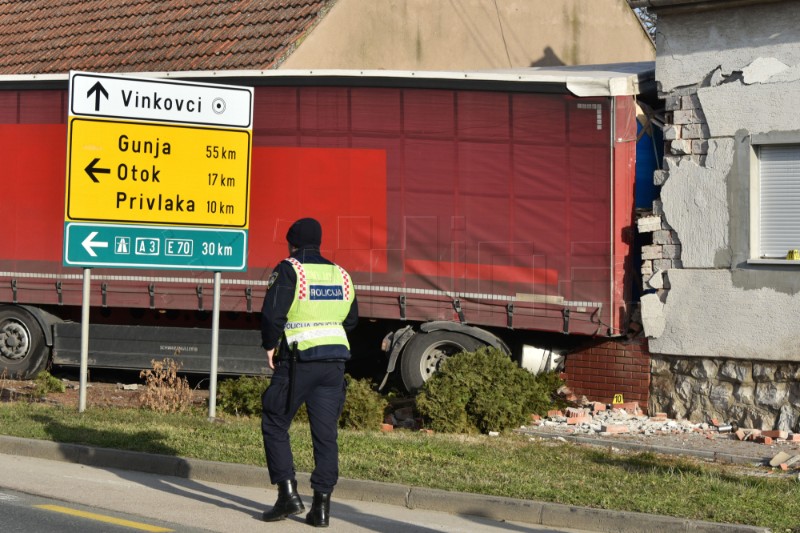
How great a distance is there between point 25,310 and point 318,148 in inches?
191

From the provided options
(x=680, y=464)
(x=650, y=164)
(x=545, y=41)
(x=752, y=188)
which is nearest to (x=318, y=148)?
(x=650, y=164)

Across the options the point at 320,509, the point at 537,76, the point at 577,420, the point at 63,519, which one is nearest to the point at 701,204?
the point at 537,76

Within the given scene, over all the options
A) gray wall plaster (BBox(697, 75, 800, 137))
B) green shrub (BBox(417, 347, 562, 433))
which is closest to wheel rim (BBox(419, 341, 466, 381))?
green shrub (BBox(417, 347, 562, 433))

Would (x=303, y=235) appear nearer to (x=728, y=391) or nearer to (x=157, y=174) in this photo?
(x=157, y=174)

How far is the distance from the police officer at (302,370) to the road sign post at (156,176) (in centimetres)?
507

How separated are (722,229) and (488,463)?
5037 millimetres

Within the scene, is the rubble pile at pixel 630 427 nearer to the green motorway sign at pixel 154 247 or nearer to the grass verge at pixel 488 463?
the grass verge at pixel 488 463

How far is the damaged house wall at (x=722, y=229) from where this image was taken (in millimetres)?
13547

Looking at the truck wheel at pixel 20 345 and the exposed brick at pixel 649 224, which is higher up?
the exposed brick at pixel 649 224

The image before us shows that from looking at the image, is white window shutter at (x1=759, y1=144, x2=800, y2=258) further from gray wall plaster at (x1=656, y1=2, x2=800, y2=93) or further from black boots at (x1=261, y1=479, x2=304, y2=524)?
black boots at (x1=261, y1=479, x2=304, y2=524)

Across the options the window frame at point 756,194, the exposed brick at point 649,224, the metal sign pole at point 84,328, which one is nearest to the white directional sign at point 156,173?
the metal sign pole at point 84,328

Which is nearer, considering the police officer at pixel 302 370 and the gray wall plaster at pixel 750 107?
the police officer at pixel 302 370

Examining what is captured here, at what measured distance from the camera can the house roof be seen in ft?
73.8

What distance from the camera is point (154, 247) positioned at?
13.2 meters
